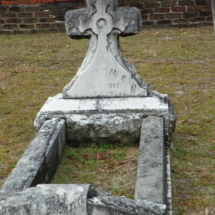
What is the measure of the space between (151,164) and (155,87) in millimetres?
3844

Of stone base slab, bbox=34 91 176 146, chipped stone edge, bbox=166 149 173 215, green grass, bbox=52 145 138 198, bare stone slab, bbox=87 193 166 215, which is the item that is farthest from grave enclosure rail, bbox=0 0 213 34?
bare stone slab, bbox=87 193 166 215

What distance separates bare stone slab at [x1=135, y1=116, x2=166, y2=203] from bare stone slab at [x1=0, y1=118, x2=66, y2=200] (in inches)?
30.9

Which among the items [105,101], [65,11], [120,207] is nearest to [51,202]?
[120,207]

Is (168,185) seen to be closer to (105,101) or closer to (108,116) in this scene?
(108,116)

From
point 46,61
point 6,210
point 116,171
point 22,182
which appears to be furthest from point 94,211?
point 46,61

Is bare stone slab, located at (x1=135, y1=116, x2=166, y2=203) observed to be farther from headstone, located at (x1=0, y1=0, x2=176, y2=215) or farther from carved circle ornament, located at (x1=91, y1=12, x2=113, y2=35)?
carved circle ornament, located at (x1=91, y1=12, x2=113, y2=35)

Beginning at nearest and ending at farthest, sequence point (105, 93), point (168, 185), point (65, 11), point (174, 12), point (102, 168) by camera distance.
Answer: point (168, 185), point (102, 168), point (105, 93), point (174, 12), point (65, 11)

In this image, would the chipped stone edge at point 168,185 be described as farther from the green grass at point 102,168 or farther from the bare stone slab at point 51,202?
the bare stone slab at point 51,202

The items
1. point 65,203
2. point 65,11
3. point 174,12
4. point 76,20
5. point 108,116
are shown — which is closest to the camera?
point 65,203

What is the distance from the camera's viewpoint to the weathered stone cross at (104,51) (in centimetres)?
493

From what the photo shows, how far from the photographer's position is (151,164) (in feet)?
12.6

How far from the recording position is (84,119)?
4.85m

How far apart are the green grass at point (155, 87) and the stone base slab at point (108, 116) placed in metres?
0.24

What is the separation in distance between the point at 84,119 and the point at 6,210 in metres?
1.99
